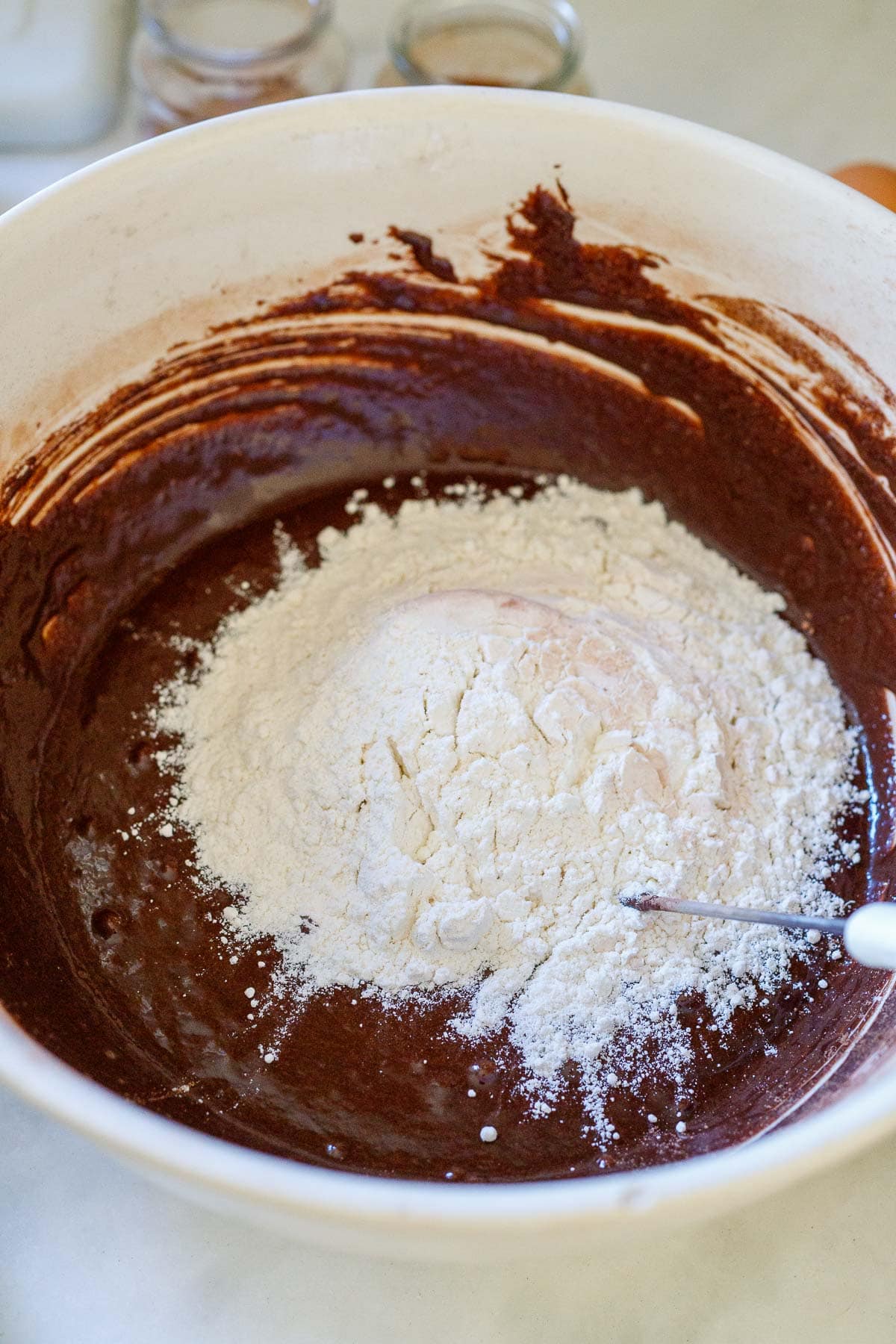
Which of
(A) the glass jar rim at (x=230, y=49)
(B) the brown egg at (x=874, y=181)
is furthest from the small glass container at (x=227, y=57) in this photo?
(B) the brown egg at (x=874, y=181)

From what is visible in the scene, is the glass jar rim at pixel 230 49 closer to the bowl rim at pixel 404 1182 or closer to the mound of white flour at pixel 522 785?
the mound of white flour at pixel 522 785

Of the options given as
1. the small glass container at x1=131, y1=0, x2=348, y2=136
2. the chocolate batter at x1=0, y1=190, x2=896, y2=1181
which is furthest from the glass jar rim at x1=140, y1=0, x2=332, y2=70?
the chocolate batter at x1=0, y1=190, x2=896, y2=1181

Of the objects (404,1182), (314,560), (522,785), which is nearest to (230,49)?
(314,560)

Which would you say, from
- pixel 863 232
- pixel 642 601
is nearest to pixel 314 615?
pixel 642 601

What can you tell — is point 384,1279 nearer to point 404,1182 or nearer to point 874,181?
point 404,1182

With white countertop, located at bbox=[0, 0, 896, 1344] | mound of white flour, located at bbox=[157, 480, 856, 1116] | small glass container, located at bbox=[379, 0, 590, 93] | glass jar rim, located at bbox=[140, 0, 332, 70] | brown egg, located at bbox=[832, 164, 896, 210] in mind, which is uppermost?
small glass container, located at bbox=[379, 0, 590, 93]

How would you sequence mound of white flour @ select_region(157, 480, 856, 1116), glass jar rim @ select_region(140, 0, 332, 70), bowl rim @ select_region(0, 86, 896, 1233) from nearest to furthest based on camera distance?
bowl rim @ select_region(0, 86, 896, 1233) → mound of white flour @ select_region(157, 480, 856, 1116) → glass jar rim @ select_region(140, 0, 332, 70)

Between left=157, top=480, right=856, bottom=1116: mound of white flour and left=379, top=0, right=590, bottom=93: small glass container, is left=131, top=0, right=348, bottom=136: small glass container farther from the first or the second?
left=157, top=480, right=856, bottom=1116: mound of white flour
